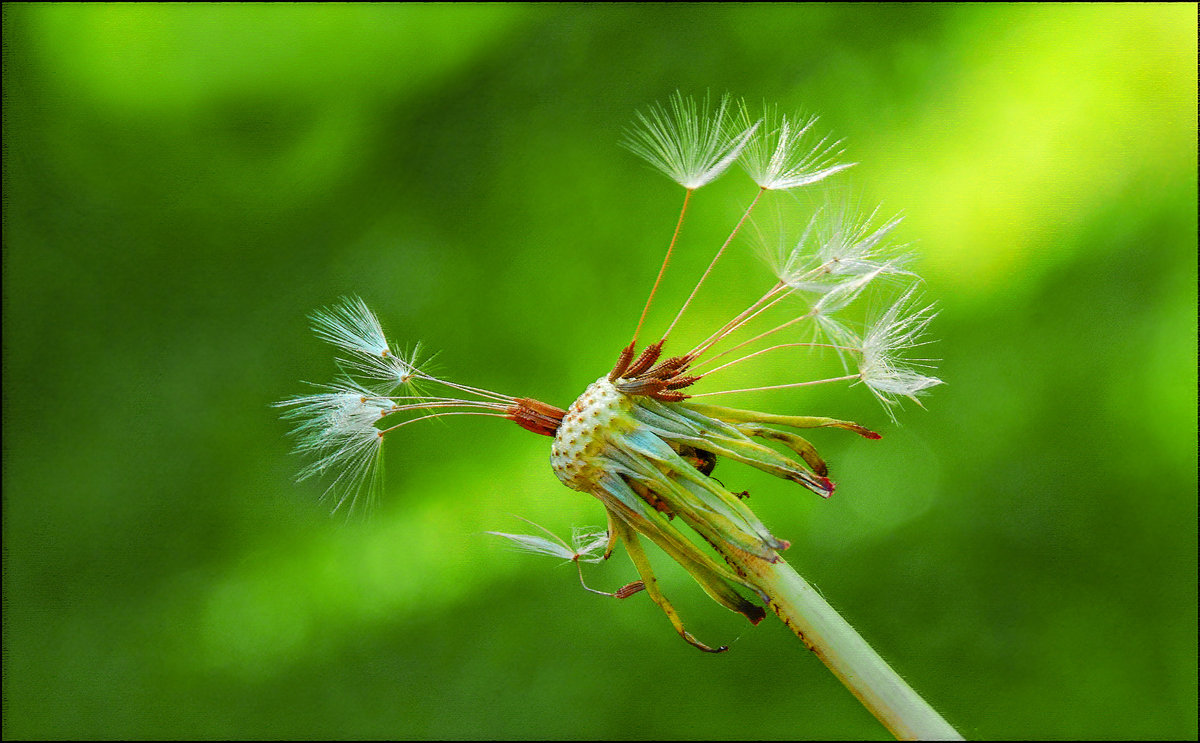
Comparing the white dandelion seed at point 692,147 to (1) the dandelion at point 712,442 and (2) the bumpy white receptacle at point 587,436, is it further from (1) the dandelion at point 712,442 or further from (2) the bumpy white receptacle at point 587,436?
(2) the bumpy white receptacle at point 587,436

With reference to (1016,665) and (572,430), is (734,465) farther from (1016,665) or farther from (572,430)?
(572,430)

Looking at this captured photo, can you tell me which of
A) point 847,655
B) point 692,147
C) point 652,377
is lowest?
point 847,655

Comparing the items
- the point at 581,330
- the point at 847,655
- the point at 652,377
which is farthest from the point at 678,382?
the point at 581,330

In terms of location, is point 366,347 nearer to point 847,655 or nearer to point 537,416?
point 537,416

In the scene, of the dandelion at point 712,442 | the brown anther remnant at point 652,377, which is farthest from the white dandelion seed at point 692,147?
the brown anther remnant at point 652,377

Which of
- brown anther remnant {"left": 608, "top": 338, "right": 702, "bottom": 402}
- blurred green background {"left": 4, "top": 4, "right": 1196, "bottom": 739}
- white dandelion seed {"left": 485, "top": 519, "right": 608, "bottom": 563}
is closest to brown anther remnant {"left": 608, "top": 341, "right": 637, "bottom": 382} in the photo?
brown anther remnant {"left": 608, "top": 338, "right": 702, "bottom": 402}
